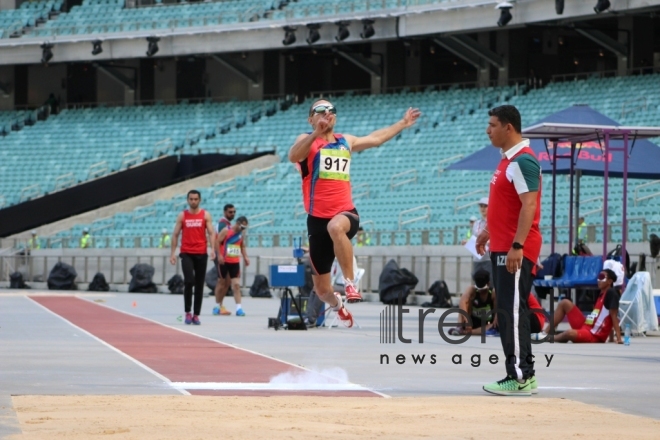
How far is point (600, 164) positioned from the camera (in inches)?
841

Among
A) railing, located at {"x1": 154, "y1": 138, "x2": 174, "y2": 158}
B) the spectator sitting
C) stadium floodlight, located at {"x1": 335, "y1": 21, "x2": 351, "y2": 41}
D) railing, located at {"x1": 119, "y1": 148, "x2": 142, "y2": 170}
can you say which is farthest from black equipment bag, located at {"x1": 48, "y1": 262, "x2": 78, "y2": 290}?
the spectator sitting

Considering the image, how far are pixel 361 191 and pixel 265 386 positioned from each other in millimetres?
29085

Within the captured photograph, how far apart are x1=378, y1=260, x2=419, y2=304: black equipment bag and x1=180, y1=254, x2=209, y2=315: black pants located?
10.5m

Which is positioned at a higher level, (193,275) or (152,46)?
(152,46)

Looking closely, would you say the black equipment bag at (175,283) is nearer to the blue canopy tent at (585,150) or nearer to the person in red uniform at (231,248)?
the person in red uniform at (231,248)

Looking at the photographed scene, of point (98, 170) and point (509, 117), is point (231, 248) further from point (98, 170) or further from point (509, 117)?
point (98, 170)

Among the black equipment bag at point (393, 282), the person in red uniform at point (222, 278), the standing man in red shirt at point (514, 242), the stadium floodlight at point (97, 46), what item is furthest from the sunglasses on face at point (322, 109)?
the stadium floodlight at point (97, 46)

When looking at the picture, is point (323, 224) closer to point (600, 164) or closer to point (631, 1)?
point (600, 164)

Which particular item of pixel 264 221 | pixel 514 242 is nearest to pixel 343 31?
pixel 264 221

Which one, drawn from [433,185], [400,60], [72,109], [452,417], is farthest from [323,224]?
[72,109]

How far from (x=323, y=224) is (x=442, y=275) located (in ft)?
61.1

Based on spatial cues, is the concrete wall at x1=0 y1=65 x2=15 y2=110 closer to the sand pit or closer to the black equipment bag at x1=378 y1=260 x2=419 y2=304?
the black equipment bag at x1=378 y1=260 x2=419 y2=304

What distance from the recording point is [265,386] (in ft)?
31.0

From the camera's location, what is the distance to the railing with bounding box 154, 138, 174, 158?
4865 centimetres
